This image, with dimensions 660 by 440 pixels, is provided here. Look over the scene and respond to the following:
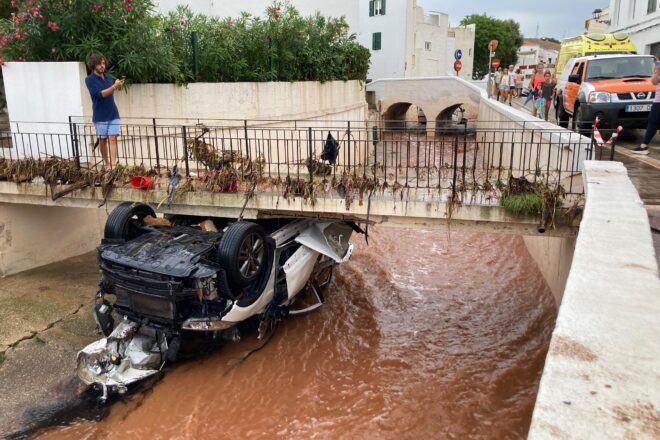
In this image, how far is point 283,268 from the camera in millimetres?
7352

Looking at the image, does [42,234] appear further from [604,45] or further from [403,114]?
[403,114]

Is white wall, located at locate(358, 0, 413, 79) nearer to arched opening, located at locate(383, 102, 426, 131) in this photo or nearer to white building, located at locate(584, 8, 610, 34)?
arched opening, located at locate(383, 102, 426, 131)

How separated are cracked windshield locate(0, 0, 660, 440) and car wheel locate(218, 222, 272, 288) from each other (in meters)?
0.03

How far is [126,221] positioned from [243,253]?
1768mm

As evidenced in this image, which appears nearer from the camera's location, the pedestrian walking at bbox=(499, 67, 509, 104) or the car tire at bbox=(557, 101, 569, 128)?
the car tire at bbox=(557, 101, 569, 128)

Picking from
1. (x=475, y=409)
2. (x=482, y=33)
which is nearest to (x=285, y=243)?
(x=475, y=409)

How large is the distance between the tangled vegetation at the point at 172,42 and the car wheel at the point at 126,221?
3972mm

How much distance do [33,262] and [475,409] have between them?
792cm

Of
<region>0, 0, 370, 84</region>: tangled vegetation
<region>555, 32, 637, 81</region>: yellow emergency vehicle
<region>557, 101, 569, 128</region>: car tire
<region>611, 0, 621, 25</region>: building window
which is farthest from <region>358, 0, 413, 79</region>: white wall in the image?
<region>557, 101, 569, 128</region>: car tire

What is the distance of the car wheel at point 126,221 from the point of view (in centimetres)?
707

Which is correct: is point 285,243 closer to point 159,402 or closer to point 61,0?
point 159,402

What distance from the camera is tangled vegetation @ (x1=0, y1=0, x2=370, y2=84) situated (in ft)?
32.2

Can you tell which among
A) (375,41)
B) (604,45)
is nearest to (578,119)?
(604,45)

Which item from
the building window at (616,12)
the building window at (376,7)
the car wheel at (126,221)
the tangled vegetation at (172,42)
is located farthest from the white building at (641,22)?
the car wheel at (126,221)
